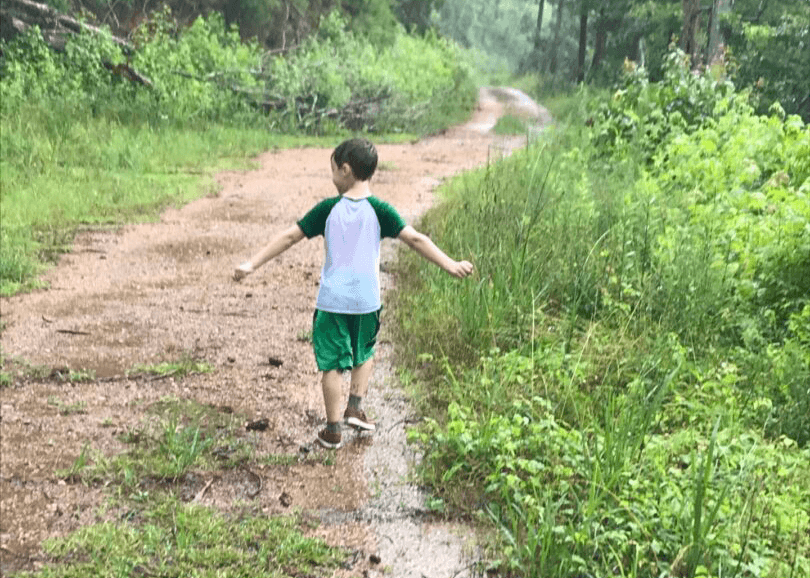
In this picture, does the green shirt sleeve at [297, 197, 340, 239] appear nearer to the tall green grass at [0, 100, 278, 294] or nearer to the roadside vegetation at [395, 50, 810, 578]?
the roadside vegetation at [395, 50, 810, 578]

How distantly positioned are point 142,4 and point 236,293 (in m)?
14.7

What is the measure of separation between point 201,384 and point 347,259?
153 centimetres

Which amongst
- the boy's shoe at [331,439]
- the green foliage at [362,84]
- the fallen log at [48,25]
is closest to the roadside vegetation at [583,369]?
the boy's shoe at [331,439]

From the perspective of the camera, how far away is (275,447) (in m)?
4.34

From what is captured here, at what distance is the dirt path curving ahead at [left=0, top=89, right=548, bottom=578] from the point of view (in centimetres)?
362

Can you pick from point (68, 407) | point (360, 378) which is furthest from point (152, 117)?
point (360, 378)

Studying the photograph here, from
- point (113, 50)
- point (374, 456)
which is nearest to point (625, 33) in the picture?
point (113, 50)

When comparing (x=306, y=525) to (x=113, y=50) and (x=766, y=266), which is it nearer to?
(x=766, y=266)

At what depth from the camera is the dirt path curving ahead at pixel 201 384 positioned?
3.62 meters

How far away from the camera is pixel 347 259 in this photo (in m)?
4.15

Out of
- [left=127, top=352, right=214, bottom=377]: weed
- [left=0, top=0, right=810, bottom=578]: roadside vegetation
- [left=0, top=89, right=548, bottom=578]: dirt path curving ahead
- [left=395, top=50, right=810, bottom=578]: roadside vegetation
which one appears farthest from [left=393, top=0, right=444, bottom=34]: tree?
[left=127, top=352, right=214, bottom=377]: weed

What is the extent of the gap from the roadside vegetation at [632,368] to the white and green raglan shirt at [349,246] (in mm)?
744

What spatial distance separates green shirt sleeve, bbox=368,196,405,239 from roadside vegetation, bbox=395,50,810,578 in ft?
3.07

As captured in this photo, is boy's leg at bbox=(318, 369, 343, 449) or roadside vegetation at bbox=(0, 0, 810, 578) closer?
roadside vegetation at bbox=(0, 0, 810, 578)
